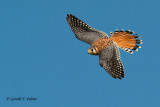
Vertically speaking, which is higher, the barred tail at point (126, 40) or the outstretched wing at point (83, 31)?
the outstretched wing at point (83, 31)

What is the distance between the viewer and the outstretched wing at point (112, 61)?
9.34 m

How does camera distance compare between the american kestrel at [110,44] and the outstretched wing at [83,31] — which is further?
the outstretched wing at [83,31]

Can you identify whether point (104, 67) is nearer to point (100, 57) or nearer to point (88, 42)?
point (100, 57)

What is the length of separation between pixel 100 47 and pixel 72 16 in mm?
1314

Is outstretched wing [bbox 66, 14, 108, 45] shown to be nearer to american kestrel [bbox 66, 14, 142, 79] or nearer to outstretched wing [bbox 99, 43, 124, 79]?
american kestrel [bbox 66, 14, 142, 79]

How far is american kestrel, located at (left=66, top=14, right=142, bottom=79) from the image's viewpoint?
31.0ft

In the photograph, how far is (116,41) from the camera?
9.88 meters

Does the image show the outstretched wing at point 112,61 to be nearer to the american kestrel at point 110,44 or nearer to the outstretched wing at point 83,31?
the american kestrel at point 110,44

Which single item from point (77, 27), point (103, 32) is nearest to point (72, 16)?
point (77, 27)

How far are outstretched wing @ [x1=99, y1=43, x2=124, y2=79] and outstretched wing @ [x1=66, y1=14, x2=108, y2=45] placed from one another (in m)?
0.53

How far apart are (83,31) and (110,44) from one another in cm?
103

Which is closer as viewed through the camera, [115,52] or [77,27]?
[115,52]

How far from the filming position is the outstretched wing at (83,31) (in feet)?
33.1

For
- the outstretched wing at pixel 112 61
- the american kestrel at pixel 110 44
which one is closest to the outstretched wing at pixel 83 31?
the american kestrel at pixel 110 44
